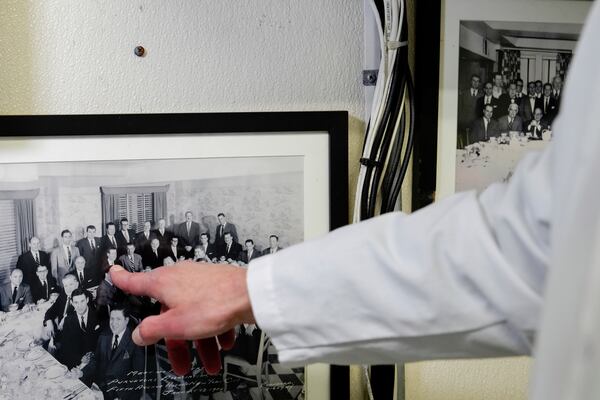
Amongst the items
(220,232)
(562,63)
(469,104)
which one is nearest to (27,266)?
(220,232)

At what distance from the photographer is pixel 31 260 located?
2.15 ft

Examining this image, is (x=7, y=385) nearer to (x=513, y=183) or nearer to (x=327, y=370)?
(x=327, y=370)

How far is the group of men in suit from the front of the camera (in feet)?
2.37

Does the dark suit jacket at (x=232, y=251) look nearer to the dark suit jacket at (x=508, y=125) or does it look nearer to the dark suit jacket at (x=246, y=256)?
the dark suit jacket at (x=246, y=256)

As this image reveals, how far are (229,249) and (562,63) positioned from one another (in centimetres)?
46

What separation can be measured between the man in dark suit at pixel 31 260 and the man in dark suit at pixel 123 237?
0.08 meters

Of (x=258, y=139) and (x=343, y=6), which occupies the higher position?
(x=343, y=6)

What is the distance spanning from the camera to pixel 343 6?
2.31 feet

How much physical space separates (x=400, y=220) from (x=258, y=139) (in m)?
0.26

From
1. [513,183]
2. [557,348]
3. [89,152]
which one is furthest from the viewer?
[89,152]

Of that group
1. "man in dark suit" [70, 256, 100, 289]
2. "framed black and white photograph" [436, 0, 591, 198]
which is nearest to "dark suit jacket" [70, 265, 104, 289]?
"man in dark suit" [70, 256, 100, 289]

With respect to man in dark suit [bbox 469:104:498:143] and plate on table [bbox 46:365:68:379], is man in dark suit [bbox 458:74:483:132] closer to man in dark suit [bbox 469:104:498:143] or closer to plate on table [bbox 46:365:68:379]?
man in dark suit [bbox 469:104:498:143]

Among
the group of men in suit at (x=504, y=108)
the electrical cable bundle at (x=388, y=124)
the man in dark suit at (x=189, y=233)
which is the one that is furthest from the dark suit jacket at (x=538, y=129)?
the man in dark suit at (x=189, y=233)

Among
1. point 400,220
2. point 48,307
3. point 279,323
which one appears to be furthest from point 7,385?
point 400,220
